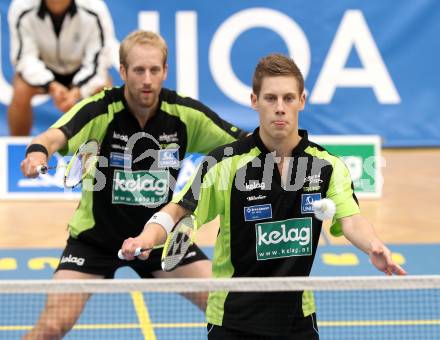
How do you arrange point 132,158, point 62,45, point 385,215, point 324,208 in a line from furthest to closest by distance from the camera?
1. point 62,45
2. point 385,215
3. point 132,158
4. point 324,208

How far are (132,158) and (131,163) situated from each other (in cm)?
4

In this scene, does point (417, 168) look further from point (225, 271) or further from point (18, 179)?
point (225, 271)

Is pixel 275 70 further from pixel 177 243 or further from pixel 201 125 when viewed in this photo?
pixel 201 125

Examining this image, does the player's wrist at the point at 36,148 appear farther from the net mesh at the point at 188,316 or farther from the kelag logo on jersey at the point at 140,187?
the net mesh at the point at 188,316

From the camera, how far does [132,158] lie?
18.8 ft

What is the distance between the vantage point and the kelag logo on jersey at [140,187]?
18.8ft

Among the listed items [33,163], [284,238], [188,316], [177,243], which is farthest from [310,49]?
[177,243]

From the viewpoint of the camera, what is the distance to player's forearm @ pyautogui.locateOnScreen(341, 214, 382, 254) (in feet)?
13.6

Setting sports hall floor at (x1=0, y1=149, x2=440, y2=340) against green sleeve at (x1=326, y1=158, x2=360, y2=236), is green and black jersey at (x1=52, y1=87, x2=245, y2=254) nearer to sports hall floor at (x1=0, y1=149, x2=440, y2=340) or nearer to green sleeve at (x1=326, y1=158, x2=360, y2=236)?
sports hall floor at (x1=0, y1=149, x2=440, y2=340)

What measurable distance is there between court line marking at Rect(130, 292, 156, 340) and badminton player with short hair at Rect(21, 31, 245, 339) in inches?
43.0

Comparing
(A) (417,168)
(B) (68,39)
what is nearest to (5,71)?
(B) (68,39)

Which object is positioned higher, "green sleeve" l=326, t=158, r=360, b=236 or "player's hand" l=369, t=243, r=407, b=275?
"green sleeve" l=326, t=158, r=360, b=236

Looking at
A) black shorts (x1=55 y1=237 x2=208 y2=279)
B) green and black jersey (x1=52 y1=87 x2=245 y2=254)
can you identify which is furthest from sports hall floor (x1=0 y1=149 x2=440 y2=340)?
green and black jersey (x1=52 y1=87 x2=245 y2=254)

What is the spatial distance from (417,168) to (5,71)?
572 centimetres
